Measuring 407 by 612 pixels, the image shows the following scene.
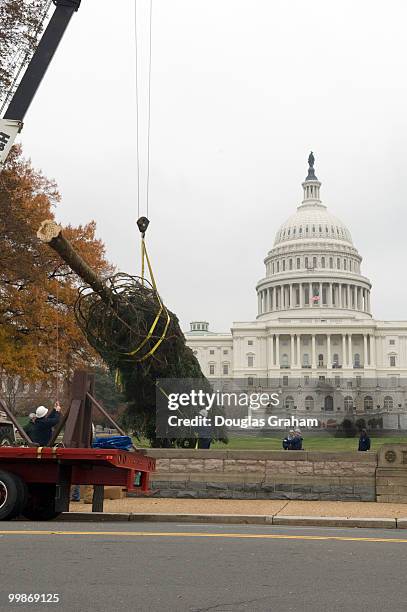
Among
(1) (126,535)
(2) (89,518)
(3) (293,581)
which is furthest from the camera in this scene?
(2) (89,518)

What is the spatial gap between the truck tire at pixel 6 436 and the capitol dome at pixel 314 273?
13085 centimetres

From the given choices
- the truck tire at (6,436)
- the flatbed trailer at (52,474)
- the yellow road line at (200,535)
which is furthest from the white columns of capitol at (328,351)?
the yellow road line at (200,535)

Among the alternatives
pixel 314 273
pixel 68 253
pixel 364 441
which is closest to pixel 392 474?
pixel 364 441

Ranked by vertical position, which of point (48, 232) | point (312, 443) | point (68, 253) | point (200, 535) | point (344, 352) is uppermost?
point (344, 352)

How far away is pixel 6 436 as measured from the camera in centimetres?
1262

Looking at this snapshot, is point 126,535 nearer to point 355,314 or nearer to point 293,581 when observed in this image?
point 293,581

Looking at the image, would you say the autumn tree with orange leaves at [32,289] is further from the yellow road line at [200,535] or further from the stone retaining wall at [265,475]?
the yellow road line at [200,535]

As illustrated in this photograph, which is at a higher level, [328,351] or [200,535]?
[328,351]

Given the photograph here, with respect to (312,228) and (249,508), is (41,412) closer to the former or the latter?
(249,508)

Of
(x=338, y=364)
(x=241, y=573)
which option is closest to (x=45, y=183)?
(x=241, y=573)

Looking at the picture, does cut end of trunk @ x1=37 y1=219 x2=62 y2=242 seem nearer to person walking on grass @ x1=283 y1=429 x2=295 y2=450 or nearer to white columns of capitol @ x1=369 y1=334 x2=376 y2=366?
person walking on grass @ x1=283 y1=429 x2=295 y2=450

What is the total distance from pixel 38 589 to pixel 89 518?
19.5 ft

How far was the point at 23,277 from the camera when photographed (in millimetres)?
33500

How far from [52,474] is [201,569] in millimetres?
4402
